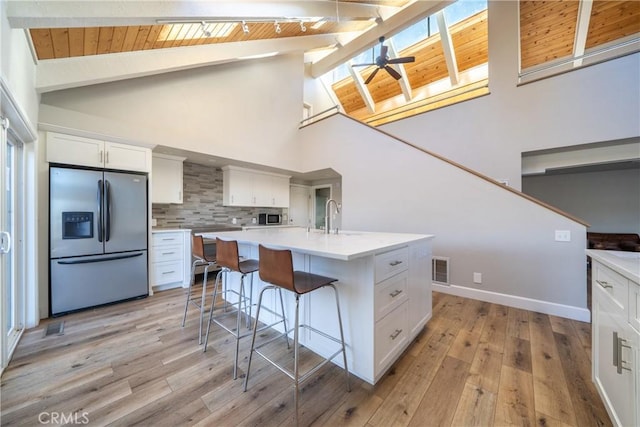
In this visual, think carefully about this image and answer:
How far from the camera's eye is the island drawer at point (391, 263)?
1.57 m

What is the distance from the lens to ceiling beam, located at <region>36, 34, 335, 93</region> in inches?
93.4

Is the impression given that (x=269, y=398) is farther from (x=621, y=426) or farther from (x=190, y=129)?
(x=190, y=129)

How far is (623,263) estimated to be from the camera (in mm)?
1091

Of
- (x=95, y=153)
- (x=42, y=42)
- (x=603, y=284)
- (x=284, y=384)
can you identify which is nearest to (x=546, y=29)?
(x=603, y=284)

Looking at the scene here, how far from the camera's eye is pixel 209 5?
243cm

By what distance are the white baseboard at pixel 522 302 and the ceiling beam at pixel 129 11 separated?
435 cm

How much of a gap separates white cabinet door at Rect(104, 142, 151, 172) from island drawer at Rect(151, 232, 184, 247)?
37.8 inches

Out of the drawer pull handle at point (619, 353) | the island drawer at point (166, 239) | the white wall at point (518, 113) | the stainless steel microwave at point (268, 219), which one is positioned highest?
the white wall at point (518, 113)

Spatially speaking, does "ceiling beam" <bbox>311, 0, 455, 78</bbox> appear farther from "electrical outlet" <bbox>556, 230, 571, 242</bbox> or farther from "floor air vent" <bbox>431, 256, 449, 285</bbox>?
"floor air vent" <bbox>431, 256, 449, 285</bbox>

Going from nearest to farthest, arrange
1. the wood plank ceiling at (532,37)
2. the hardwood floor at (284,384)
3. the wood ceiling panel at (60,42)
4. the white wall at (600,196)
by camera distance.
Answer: the hardwood floor at (284,384) < the wood ceiling panel at (60,42) < the wood plank ceiling at (532,37) < the white wall at (600,196)

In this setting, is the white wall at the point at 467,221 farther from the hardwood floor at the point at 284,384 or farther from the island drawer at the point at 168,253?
the island drawer at the point at 168,253

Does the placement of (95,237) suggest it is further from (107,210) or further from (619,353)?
(619,353)

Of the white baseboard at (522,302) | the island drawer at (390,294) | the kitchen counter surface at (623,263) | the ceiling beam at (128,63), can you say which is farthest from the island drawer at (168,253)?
the kitchen counter surface at (623,263)

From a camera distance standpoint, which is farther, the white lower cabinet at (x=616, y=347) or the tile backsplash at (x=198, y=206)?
the tile backsplash at (x=198, y=206)
